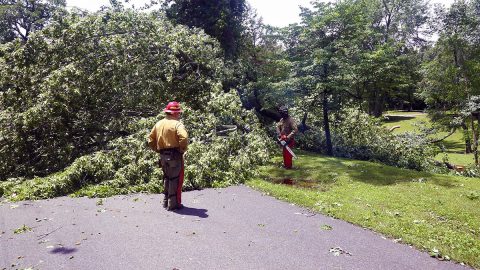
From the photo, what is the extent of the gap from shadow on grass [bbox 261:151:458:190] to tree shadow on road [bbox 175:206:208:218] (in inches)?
113

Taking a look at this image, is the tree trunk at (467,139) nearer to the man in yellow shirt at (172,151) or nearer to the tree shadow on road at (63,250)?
the man in yellow shirt at (172,151)

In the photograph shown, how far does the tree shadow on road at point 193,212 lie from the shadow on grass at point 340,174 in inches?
113

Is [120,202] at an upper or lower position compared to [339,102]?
lower

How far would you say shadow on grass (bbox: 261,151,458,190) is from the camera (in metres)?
8.34

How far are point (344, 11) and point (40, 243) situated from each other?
367 inches

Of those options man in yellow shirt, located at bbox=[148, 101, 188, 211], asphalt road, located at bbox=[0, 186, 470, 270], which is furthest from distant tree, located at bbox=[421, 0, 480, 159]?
man in yellow shirt, located at bbox=[148, 101, 188, 211]

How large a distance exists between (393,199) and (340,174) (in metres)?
2.24

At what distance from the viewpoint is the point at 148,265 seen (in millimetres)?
3834

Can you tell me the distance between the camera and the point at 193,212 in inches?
224

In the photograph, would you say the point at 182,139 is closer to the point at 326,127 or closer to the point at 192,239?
the point at 192,239

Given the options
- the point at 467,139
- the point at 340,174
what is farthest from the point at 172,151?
the point at 467,139

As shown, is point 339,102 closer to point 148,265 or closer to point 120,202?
point 120,202

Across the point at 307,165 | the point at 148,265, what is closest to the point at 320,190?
the point at 307,165

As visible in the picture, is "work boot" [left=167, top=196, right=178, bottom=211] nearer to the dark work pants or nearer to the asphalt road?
the dark work pants
